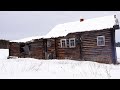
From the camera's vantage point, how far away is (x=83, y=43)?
20219 millimetres

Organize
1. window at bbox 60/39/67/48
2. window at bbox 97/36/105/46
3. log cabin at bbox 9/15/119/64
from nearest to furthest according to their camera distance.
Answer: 1. log cabin at bbox 9/15/119/64
2. window at bbox 97/36/105/46
3. window at bbox 60/39/67/48

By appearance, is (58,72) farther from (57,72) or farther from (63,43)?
(63,43)

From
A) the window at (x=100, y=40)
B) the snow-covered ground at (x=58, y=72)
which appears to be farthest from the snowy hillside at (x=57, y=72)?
the window at (x=100, y=40)

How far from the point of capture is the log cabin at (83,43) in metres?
18.1

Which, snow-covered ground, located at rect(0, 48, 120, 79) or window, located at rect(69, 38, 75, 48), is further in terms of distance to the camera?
window, located at rect(69, 38, 75, 48)

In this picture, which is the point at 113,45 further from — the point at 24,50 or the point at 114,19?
the point at 24,50

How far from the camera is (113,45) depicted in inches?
707

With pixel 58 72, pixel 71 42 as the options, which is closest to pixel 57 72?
pixel 58 72

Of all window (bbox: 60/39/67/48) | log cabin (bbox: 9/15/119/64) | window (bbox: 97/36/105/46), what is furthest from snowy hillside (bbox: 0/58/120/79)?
window (bbox: 60/39/67/48)

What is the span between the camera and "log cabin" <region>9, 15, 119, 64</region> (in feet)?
59.4

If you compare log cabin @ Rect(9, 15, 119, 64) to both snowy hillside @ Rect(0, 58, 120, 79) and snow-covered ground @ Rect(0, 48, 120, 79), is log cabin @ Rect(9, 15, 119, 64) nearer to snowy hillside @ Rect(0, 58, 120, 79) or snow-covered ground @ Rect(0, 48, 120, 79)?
snow-covered ground @ Rect(0, 48, 120, 79)

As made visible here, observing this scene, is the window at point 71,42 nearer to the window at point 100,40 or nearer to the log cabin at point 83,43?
the log cabin at point 83,43
